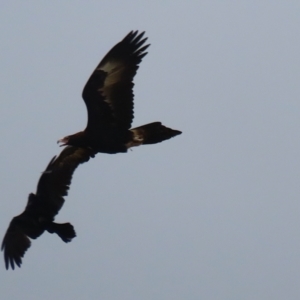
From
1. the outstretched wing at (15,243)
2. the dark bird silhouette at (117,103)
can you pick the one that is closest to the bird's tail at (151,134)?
the dark bird silhouette at (117,103)

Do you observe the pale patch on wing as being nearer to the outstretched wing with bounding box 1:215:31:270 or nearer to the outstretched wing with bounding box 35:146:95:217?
the outstretched wing with bounding box 35:146:95:217

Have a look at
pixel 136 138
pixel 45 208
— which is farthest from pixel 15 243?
pixel 136 138

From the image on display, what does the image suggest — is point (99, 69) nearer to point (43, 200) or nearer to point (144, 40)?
point (144, 40)

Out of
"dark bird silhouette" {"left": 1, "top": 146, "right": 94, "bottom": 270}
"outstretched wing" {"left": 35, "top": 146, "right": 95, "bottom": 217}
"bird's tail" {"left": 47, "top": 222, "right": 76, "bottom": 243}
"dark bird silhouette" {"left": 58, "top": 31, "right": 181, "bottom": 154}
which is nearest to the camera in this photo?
"dark bird silhouette" {"left": 58, "top": 31, "right": 181, "bottom": 154}

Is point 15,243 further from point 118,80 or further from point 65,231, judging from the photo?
point 118,80

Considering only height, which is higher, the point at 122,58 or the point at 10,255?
the point at 122,58

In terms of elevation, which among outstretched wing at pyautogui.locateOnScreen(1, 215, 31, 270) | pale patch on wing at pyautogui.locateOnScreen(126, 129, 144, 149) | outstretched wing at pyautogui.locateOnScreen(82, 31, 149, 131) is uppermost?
outstretched wing at pyautogui.locateOnScreen(82, 31, 149, 131)

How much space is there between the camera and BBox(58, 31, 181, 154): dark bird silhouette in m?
18.5

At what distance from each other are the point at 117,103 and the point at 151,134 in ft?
2.20

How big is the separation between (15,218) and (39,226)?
0.40m

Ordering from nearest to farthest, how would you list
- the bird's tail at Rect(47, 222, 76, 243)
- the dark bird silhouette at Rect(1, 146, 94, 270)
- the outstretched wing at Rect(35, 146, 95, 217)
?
the bird's tail at Rect(47, 222, 76, 243)
the dark bird silhouette at Rect(1, 146, 94, 270)
the outstretched wing at Rect(35, 146, 95, 217)

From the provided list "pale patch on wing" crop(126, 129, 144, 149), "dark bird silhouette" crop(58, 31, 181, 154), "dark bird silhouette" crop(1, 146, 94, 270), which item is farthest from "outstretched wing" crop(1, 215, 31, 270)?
"pale patch on wing" crop(126, 129, 144, 149)

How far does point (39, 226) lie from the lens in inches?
803

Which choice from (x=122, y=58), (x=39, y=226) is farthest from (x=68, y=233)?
(x=122, y=58)
